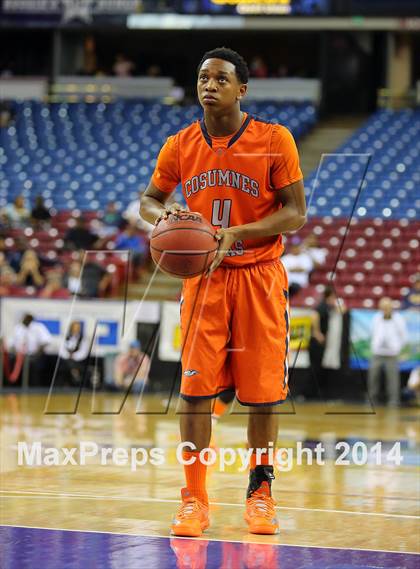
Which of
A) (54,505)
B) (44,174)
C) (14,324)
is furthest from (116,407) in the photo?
(44,174)

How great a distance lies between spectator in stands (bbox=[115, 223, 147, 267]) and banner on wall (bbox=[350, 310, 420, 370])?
3604 millimetres

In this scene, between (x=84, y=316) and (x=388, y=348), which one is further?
(x=84, y=316)

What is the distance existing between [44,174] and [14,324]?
7308 millimetres

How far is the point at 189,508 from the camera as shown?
201 inches

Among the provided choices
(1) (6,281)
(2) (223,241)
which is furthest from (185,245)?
(1) (6,281)

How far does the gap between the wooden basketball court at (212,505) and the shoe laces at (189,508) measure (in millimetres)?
107

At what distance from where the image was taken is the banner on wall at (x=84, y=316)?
1508 centimetres

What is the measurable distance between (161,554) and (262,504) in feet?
2.57

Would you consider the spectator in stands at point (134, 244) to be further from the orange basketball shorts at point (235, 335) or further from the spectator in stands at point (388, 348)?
the orange basketball shorts at point (235, 335)

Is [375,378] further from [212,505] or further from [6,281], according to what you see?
[212,505]

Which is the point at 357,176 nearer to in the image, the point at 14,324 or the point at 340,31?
the point at 14,324

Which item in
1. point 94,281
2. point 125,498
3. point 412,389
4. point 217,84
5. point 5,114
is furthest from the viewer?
point 5,114

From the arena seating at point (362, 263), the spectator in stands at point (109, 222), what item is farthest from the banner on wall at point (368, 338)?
the spectator in stands at point (109, 222)

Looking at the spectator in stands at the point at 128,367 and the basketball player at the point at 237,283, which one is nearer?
the basketball player at the point at 237,283
